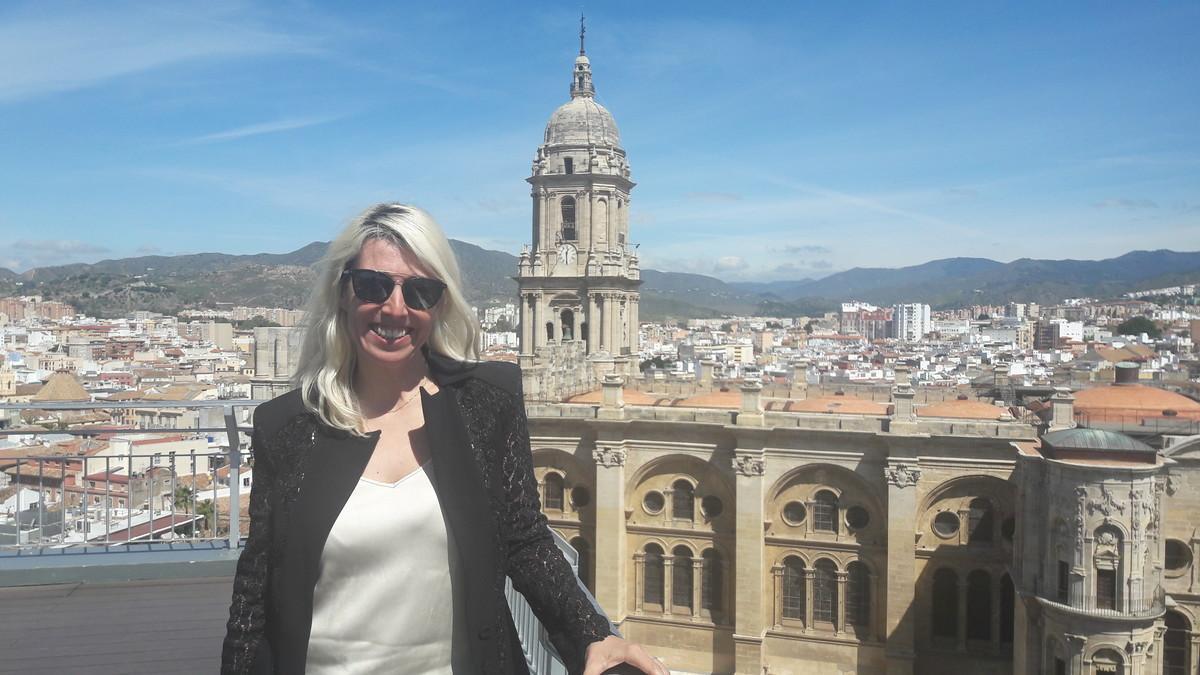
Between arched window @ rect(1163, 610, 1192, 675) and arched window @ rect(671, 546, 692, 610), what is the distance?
7.76 metres

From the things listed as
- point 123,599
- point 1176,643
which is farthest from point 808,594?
point 123,599

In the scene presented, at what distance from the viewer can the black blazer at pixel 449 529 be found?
88.2 inches

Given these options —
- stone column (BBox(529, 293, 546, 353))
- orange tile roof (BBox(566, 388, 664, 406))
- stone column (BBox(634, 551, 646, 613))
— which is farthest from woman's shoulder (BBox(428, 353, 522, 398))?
stone column (BBox(529, 293, 546, 353))

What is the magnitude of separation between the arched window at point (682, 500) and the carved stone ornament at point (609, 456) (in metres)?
1.14

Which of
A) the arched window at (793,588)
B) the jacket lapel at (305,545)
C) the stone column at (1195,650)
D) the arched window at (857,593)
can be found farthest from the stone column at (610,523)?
the jacket lapel at (305,545)

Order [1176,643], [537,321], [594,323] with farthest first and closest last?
[537,321] < [594,323] < [1176,643]

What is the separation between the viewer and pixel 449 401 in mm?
2410

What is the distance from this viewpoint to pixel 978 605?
16.4 meters

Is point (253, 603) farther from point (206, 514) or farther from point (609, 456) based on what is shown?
point (609, 456)

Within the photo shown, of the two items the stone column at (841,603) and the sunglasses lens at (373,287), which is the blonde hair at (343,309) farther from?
the stone column at (841,603)

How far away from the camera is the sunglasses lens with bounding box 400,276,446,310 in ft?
7.89

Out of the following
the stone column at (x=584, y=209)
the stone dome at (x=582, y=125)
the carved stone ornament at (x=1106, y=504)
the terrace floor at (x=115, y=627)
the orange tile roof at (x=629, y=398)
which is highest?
the stone dome at (x=582, y=125)

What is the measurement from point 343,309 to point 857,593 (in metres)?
16.2

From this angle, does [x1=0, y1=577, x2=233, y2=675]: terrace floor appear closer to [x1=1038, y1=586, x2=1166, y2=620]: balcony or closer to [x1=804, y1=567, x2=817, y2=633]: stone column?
[x1=1038, y1=586, x2=1166, y2=620]: balcony
